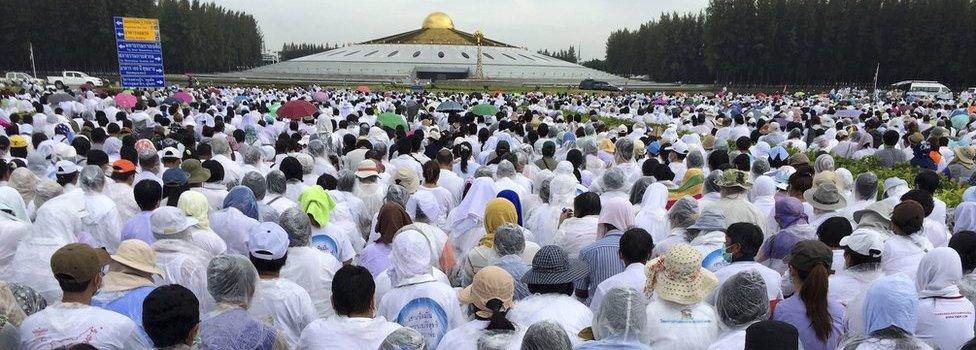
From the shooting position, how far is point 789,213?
5043 mm

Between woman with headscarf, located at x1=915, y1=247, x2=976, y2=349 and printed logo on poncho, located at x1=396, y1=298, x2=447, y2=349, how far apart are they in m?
2.59

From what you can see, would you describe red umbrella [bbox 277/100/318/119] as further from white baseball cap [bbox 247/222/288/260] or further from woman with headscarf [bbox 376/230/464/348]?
woman with headscarf [bbox 376/230/464/348]

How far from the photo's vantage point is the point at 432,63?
7031 centimetres

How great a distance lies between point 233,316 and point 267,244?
2.06 feet

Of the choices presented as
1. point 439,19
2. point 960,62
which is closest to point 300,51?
point 439,19

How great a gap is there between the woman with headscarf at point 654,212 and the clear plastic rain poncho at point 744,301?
2298mm

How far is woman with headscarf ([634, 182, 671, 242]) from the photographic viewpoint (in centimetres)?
582

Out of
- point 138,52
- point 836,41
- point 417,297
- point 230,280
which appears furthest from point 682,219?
point 836,41

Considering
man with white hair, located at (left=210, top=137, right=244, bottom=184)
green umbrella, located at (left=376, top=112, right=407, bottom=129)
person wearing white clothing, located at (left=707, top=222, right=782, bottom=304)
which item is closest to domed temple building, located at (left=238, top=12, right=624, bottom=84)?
green umbrella, located at (left=376, top=112, right=407, bottom=129)

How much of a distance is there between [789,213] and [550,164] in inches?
162

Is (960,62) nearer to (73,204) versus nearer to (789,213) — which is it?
(789,213)

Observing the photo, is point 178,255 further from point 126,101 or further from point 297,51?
point 297,51

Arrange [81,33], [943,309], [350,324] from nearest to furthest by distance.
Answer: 1. [350,324]
2. [943,309]
3. [81,33]

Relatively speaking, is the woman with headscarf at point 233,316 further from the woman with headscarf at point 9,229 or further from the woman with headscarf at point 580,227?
the woman with headscarf at point 580,227
